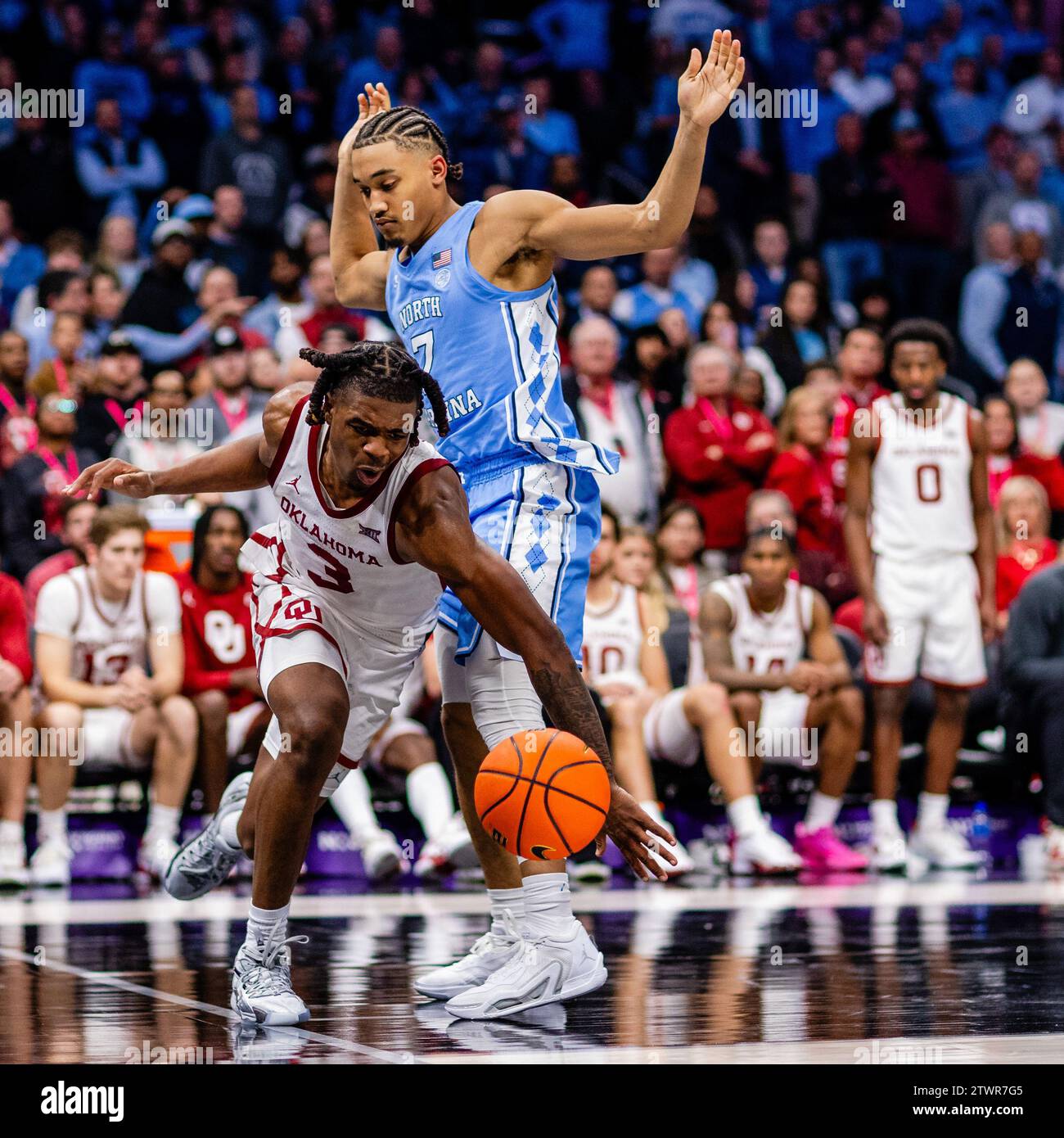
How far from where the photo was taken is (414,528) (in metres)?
4.28

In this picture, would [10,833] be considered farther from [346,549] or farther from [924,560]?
[924,560]

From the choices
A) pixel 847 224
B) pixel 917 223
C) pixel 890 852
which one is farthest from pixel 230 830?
pixel 917 223

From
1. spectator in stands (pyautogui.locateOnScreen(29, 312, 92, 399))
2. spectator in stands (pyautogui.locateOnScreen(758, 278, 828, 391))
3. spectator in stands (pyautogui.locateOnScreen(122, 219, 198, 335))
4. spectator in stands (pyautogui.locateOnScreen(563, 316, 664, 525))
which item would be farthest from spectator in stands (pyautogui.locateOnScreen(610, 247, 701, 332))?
spectator in stands (pyautogui.locateOnScreen(29, 312, 92, 399))

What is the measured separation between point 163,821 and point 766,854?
8.34 feet

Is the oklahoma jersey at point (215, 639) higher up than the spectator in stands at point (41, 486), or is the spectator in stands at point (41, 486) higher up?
the spectator in stands at point (41, 486)

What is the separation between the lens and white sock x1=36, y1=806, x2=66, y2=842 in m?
7.95

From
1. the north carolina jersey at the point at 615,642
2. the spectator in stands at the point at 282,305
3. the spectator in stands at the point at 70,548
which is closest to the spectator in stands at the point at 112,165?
the spectator in stands at the point at 282,305

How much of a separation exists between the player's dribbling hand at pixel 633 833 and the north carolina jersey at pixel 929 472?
15.9 feet

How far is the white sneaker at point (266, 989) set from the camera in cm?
Answer: 432

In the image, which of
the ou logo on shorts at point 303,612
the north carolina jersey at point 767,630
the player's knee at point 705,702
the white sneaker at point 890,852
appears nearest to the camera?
the ou logo on shorts at point 303,612

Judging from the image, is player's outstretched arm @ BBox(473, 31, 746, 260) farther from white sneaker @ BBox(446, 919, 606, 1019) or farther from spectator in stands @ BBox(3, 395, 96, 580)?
spectator in stands @ BBox(3, 395, 96, 580)

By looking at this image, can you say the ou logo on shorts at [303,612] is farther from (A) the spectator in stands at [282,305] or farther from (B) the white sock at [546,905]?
(A) the spectator in stands at [282,305]

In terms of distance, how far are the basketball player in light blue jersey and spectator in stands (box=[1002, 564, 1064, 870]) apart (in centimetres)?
411

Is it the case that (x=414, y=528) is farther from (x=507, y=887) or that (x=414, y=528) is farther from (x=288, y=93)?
(x=288, y=93)
